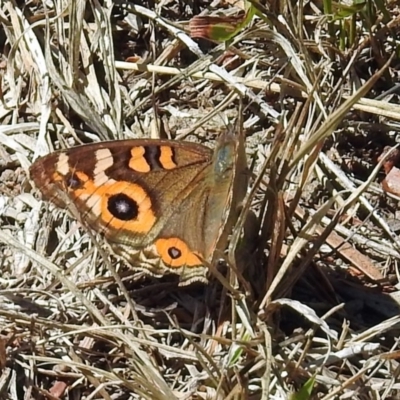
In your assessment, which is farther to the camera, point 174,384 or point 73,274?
point 73,274

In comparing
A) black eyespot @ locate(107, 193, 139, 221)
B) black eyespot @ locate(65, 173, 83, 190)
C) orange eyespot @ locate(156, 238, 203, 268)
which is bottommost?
orange eyespot @ locate(156, 238, 203, 268)

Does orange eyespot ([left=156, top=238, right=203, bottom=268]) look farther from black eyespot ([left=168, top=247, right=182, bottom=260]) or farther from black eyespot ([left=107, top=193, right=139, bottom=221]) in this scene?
black eyespot ([left=107, top=193, right=139, bottom=221])

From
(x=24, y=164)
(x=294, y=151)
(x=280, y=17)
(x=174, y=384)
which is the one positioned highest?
(x=280, y=17)

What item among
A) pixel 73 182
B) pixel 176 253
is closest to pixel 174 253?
pixel 176 253

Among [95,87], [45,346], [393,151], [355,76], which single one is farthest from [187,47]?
[45,346]

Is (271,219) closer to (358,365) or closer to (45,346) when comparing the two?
(358,365)

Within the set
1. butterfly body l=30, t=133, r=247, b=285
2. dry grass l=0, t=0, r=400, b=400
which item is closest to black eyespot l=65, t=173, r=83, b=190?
butterfly body l=30, t=133, r=247, b=285

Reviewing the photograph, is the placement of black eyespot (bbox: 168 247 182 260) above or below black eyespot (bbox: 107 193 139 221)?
below
